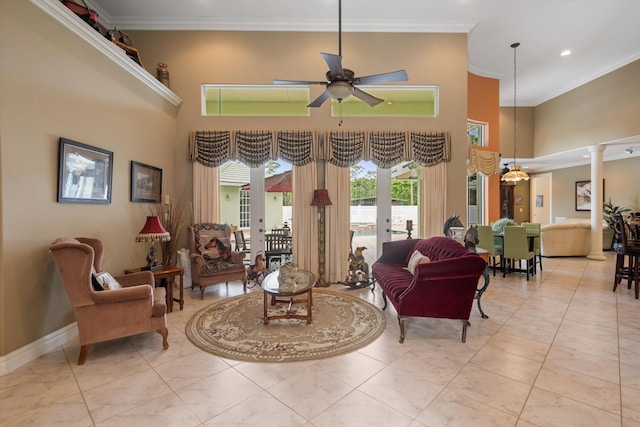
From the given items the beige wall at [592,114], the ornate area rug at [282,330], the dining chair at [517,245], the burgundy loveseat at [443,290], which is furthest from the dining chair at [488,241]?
the beige wall at [592,114]

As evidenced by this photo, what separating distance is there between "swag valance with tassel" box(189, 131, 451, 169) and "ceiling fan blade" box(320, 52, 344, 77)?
2.11 m

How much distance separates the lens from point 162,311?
8.59 ft

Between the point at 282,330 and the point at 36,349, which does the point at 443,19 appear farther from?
the point at 36,349

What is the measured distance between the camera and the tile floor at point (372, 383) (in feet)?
5.81

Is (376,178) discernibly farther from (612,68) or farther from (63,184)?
(612,68)

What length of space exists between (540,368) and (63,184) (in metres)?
4.77

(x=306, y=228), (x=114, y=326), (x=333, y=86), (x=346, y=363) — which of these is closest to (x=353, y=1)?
(x=333, y=86)

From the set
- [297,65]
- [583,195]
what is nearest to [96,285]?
[297,65]

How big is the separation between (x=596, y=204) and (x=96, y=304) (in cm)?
994

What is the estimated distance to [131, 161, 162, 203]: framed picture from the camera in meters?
3.76

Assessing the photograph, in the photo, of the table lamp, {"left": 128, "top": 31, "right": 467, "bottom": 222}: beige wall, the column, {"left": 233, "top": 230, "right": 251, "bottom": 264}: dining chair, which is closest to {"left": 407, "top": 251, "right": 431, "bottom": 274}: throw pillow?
{"left": 128, "top": 31, "right": 467, "bottom": 222}: beige wall

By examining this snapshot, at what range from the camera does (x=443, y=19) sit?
468 centimetres

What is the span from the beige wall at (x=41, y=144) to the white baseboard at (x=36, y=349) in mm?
51

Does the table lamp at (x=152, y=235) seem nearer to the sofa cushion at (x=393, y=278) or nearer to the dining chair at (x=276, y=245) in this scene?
the dining chair at (x=276, y=245)
